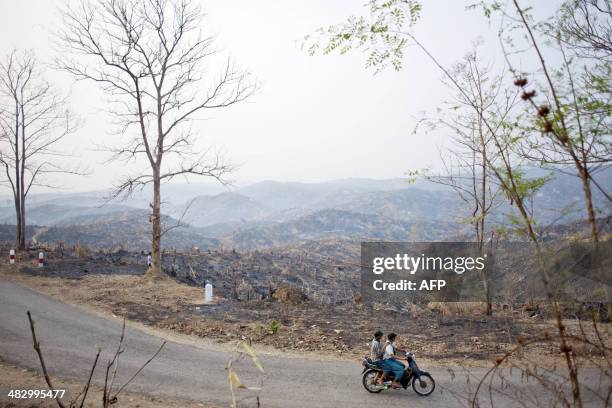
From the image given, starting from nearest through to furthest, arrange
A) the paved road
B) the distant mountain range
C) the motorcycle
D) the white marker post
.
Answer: the paved road, the motorcycle, the white marker post, the distant mountain range

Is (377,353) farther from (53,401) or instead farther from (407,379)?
(53,401)

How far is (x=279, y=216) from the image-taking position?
114 metres

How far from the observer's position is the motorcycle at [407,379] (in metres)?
8.64

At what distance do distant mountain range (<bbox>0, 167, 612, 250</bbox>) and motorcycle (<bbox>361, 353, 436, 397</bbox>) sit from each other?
6890 mm

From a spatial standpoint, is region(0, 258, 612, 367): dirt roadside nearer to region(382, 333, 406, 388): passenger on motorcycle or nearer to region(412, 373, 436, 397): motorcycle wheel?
region(412, 373, 436, 397): motorcycle wheel

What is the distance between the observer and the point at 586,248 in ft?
74.3

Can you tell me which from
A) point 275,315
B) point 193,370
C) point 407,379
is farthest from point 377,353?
point 275,315

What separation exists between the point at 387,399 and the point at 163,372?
5.15 meters

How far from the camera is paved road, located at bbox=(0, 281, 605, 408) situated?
8508 millimetres

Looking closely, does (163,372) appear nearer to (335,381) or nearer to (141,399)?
(141,399)

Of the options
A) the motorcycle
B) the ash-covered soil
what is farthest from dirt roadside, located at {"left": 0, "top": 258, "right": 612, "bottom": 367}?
the motorcycle

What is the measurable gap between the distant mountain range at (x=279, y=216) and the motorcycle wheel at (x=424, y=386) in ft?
22.3

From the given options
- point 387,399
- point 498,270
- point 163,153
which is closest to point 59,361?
point 387,399

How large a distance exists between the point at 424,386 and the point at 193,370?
5.34 meters
